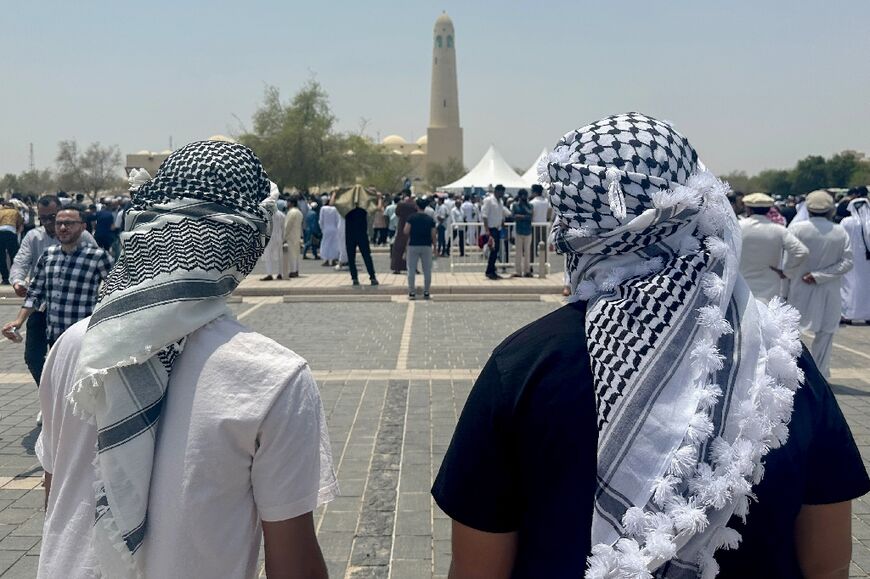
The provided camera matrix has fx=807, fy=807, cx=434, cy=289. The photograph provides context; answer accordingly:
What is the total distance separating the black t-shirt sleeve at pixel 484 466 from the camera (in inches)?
63.0

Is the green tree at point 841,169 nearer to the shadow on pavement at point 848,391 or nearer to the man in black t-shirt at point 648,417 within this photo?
the shadow on pavement at point 848,391

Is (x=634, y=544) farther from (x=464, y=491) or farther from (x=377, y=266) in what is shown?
(x=377, y=266)

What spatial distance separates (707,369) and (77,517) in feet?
4.52

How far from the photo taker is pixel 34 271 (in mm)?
5891

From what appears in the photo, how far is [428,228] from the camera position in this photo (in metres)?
13.7

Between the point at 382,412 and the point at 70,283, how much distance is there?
103 inches

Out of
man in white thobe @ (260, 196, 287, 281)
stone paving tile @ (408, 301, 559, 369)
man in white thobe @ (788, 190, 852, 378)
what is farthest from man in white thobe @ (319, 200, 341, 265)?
man in white thobe @ (788, 190, 852, 378)

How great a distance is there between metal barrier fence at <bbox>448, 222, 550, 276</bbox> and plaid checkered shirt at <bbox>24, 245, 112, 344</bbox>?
9.52m

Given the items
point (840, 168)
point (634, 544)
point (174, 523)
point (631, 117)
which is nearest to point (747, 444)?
point (634, 544)

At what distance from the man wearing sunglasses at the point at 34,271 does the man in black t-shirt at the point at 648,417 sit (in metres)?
4.71

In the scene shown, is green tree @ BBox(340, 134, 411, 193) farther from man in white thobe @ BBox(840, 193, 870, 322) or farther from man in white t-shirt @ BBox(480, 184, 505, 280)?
man in white thobe @ BBox(840, 193, 870, 322)

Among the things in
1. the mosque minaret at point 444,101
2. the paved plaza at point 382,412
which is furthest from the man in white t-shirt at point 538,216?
the mosque minaret at point 444,101

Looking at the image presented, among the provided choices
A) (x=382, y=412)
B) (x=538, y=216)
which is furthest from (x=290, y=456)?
(x=538, y=216)

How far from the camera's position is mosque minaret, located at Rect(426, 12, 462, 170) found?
86.6 meters
